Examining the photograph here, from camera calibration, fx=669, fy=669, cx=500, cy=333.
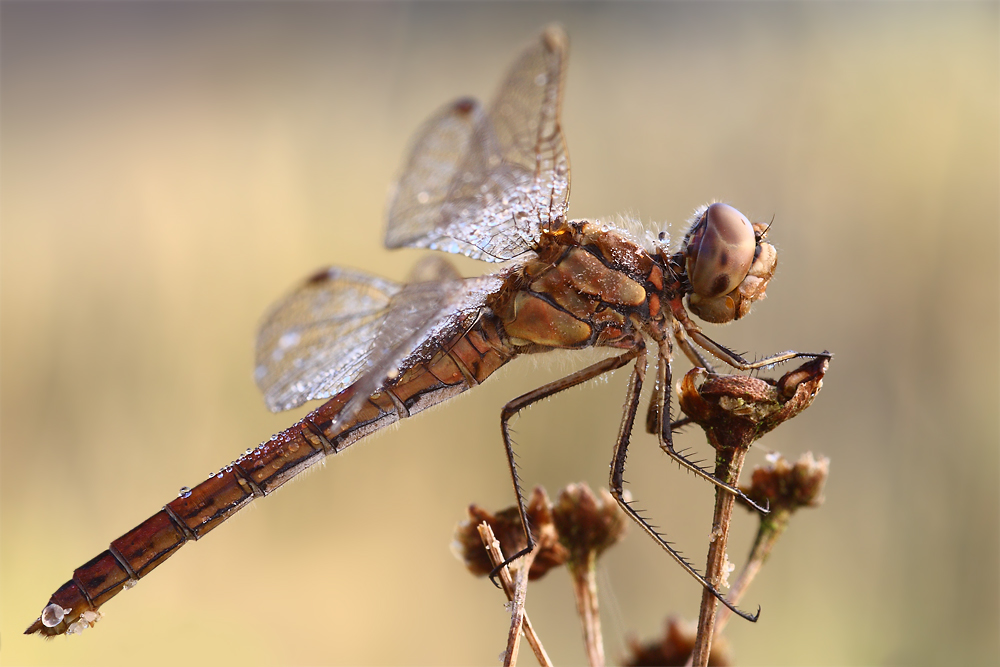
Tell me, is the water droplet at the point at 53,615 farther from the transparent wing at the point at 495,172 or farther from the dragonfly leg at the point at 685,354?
the dragonfly leg at the point at 685,354

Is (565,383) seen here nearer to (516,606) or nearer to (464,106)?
(516,606)

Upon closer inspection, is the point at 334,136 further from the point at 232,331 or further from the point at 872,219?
the point at 872,219

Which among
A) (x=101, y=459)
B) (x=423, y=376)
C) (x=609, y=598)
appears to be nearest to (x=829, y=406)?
(x=609, y=598)

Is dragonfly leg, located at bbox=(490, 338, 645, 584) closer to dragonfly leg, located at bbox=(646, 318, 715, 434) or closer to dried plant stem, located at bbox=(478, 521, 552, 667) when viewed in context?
dragonfly leg, located at bbox=(646, 318, 715, 434)

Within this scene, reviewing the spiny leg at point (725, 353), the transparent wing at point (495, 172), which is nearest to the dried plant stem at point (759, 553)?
the spiny leg at point (725, 353)

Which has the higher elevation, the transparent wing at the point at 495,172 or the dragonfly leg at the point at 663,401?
the transparent wing at the point at 495,172

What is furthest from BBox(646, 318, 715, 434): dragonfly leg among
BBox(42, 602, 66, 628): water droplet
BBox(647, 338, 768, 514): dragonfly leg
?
BBox(42, 602, 66, 628): water droplet

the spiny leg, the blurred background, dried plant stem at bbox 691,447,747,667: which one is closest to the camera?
dried plant stem at bbox 691,447,747,667

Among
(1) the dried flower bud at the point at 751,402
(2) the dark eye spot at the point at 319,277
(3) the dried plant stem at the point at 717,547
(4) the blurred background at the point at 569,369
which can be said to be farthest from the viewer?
(4) the blurred background at the point at 569,369
